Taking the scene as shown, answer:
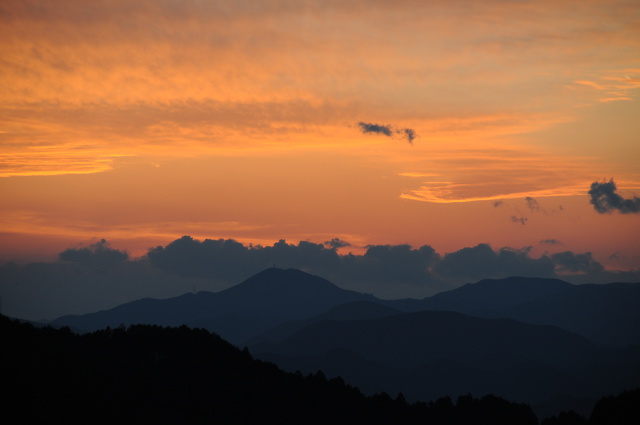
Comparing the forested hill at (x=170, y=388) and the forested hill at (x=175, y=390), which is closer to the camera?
the forested hill at (x=170, y=388)

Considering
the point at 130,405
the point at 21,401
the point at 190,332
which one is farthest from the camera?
the point at 190,332

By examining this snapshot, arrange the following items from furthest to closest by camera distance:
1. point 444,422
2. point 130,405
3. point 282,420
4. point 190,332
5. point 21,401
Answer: point 190,332 < point 444,422 < point 282,420 < point 130,405 < point 21,401

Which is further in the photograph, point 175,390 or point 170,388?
point 170,388

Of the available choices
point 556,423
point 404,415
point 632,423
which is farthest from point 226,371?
point 632,423

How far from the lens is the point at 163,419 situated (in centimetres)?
15788

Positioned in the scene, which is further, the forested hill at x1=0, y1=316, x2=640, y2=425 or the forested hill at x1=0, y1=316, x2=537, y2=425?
the forested hill at x1=0, y1=316, x2=640, y2=425

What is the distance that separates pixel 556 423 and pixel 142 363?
9224cm

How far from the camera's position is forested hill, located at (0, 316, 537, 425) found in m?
148

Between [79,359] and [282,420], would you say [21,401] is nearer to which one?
[79,359]

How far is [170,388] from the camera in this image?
561 ft

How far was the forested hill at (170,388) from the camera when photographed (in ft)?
487

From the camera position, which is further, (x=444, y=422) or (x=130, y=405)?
(x=444, y=422)

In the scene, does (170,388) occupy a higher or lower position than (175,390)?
higher

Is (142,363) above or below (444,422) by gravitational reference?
above
